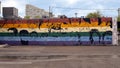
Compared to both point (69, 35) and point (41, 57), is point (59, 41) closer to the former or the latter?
point (69, 35)

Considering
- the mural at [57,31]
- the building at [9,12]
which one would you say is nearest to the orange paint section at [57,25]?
the mural at [57,31]

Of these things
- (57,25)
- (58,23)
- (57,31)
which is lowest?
A: (57,31)

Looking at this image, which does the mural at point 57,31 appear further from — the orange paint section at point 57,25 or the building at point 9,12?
the building at point 9,12

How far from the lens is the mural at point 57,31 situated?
47438mm

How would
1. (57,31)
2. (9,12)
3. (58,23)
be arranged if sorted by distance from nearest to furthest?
(58,23) → (57,31) → (9,12)

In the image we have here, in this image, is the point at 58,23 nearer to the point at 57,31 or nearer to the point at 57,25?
the point at 57,25

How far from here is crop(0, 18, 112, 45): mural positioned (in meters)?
47.4

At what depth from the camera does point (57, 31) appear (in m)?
48.1

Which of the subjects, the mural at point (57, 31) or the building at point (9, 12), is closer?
the mural at point (57, 31)

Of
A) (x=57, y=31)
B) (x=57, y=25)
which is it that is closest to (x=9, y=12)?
(x=57, y=25)

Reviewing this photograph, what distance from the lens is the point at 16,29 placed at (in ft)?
160

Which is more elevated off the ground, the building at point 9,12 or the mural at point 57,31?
the building at point 9,12

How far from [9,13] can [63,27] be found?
1732cm

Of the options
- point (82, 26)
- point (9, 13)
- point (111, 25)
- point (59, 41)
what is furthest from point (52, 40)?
point (9, 13)
